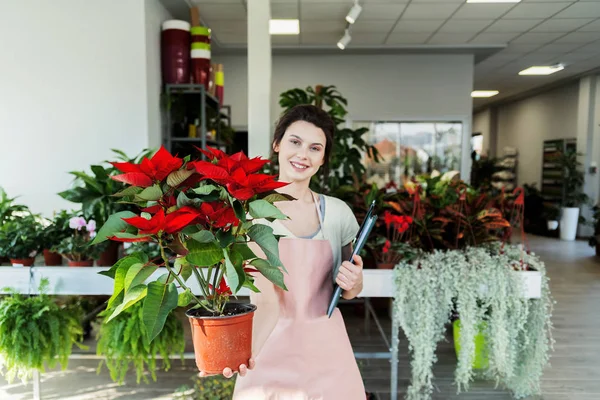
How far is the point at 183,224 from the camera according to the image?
2.73 ft

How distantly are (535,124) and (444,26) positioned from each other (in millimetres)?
6967

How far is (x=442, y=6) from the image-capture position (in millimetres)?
5391

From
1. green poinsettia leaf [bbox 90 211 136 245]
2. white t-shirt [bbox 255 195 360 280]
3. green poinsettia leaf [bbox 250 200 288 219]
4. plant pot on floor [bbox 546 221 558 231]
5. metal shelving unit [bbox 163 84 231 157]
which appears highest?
metal shelving unit [bbox 163 84 231 157]

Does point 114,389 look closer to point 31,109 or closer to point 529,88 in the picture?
point 31,109

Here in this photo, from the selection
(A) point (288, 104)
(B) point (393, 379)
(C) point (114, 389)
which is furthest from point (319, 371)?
(A) point (288, 104)

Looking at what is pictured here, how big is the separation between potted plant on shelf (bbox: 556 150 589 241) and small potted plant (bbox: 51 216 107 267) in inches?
382

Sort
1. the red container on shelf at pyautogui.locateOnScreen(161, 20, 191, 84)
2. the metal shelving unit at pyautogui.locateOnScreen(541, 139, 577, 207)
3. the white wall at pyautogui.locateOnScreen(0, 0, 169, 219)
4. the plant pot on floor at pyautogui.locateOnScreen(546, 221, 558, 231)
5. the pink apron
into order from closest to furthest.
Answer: the pink apron < the white wall at pyautogui.locateOnScreen(0, 0, 169, 219) < the red container on shelf at pyautogui.locateOnScreen(161, 20, 191, 84) < the plant pot on floor at pyautogui.locateOnScreen(546, 221, 558, 231) < the metal shelving unit at pyautogui.locateOnScreen(541, 139, 577, 207)

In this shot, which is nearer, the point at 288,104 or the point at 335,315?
the point at 335,315

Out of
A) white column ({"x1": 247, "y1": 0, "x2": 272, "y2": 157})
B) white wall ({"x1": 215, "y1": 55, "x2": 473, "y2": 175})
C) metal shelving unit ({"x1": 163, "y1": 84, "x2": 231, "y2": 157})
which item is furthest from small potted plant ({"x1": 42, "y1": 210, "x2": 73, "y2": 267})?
white wall ({"x1": 215, "y1": 55, "x2": 473, "y2": 175})

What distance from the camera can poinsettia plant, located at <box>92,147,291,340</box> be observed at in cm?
85

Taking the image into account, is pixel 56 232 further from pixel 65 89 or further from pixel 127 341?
pixel 65 89

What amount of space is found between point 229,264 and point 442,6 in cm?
546

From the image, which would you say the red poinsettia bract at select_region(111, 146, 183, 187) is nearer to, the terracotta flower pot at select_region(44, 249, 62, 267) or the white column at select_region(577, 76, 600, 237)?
the terracotta flower pot at select_region(44, 249, 62, 267)

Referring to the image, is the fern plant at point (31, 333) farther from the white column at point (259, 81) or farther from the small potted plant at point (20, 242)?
the white column at point (259, 81)
